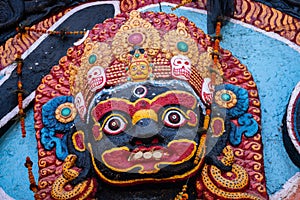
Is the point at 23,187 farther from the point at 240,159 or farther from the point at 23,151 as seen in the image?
the point at 240,159

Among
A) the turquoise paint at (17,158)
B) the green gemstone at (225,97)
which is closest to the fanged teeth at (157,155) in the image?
the green gemstone at (225,97)

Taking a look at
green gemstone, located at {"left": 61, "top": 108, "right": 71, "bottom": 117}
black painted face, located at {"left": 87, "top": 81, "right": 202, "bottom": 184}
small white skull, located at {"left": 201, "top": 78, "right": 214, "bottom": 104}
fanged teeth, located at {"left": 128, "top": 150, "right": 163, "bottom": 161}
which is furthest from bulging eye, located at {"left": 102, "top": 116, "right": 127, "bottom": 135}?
small white skull, located at {"left": 201, "top": 78, "right": 214, "bottom": 104}

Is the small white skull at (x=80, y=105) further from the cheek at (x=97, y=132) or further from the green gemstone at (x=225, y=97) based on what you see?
Answer: the green gemstone at (x=225, y=97)

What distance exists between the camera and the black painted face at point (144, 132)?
4.90m

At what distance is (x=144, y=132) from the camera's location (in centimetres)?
492

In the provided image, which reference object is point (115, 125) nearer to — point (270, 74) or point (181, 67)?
point (181, 67)

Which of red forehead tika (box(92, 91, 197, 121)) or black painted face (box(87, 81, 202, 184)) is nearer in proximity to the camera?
black painted face (box(87, 81, 202, 184))

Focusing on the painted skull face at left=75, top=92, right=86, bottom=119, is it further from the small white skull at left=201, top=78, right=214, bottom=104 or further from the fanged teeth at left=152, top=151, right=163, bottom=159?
the small white skull at left=201, top=78, right=214, bottom=104

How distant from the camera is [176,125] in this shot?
501 centimetres

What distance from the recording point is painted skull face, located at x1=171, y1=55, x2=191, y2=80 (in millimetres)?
5266

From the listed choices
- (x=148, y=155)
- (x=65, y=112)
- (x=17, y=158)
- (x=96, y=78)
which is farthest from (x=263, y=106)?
(x=17, y=158)

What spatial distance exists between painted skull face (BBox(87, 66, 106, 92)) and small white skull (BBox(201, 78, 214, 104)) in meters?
0.68

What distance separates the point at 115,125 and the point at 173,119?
1.23 feet

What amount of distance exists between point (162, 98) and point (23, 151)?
1.10m
